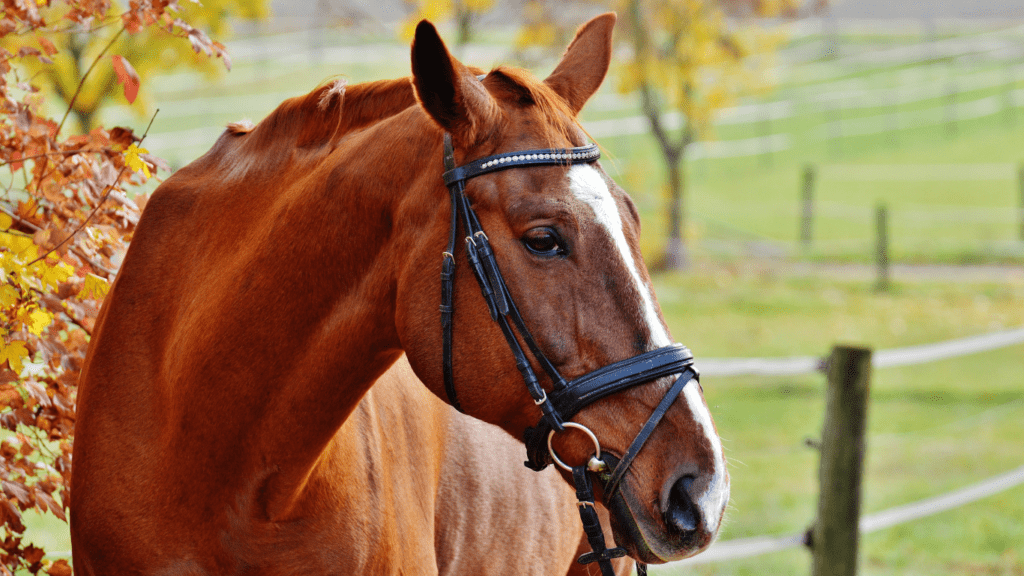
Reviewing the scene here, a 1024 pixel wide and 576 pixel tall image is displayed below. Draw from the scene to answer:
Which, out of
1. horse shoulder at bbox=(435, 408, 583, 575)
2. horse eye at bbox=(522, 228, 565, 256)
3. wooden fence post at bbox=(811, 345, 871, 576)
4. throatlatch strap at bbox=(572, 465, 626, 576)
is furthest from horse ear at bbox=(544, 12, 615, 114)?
wooden fence post at bbox=(811, 345, 871, 576)

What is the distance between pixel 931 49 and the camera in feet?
115

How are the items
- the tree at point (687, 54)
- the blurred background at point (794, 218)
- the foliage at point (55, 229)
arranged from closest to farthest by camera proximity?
the foliage at point (55, 229), the blurred background at point (794, 218), the tree at point (687, 54)

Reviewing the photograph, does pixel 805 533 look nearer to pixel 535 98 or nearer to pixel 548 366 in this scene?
pixel 548 366

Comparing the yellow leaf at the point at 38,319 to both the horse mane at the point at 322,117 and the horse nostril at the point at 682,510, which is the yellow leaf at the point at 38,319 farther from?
the horse nostril at the point at 682,510

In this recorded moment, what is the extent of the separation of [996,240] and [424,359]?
17.1 m

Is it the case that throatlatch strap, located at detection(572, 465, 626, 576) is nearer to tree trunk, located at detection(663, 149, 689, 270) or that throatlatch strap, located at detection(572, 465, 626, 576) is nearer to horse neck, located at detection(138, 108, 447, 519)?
horse neck, located at detection(138, 108, 447, 519)

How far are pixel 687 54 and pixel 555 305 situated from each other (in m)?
12.4

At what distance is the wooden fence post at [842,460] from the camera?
4.28 meters

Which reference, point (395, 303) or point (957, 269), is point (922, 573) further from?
point (957, 269)

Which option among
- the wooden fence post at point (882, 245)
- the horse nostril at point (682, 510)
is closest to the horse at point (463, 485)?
the horse nostril at point (682, 510)

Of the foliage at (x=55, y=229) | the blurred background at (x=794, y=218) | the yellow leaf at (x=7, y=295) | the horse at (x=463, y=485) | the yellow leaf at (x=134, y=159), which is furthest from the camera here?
the blurred background at (x=794, y=218)

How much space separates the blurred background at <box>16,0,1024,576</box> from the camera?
22.4 feet

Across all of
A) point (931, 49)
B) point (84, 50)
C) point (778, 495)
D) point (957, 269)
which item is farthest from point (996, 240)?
point (931, 49)

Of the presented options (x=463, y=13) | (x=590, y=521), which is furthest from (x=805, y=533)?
(x=463, y=13)
